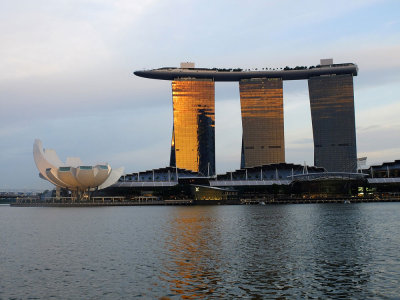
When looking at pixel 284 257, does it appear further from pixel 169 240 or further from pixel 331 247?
pixel 169 240

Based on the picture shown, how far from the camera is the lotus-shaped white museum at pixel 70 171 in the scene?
151 metres

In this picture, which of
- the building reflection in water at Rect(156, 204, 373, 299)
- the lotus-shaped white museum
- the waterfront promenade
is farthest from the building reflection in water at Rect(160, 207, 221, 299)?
the waterfront promenade

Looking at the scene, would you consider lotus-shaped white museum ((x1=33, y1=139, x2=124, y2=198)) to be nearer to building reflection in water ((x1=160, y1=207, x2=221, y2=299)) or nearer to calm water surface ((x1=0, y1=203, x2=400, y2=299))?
calm water surface ((x1=0, y1=203, x2=400, y2=299))

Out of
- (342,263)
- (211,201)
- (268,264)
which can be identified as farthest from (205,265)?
(211,201)

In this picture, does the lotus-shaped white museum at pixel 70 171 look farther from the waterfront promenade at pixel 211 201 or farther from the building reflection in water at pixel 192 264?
the building reflection in water at pixel 192 264

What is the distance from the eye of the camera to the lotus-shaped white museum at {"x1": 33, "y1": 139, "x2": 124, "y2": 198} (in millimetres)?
150625

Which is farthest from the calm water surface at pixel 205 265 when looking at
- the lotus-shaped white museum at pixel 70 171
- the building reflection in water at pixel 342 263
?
the lotus-shaped white museum at pixel 70 171

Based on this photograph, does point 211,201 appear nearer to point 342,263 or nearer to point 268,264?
point 268,264

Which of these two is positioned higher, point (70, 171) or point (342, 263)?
point (70, 171)

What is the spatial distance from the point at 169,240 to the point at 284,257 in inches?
586

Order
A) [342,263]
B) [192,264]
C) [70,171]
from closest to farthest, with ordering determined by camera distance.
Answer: [342,263] < [192,264] < [70,171]

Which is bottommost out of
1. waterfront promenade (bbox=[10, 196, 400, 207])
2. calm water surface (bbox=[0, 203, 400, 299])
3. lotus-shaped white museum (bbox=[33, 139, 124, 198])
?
calm water surface (bbox=[0, 203, 400, 299])

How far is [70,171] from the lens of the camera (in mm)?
150250

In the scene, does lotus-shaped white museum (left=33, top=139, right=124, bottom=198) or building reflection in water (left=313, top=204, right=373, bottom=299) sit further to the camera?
lotus-shaped white museum (left=33, top=139, right=124, bottom=198)
